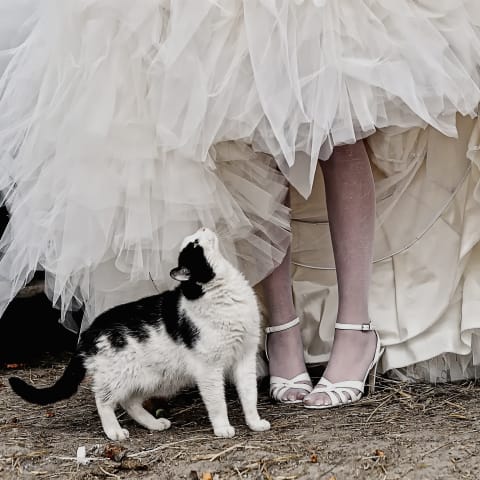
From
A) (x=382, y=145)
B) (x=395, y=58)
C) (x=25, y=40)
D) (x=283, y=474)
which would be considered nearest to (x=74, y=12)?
(x=25, y=40)

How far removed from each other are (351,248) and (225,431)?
507 millimetres

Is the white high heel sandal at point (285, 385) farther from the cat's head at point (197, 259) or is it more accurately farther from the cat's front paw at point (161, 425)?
the cat's head at point (197, 259)

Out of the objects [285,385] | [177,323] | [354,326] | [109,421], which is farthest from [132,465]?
[354,326]

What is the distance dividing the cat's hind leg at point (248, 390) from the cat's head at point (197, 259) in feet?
0.62

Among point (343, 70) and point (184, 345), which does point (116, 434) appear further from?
point (343, 70)

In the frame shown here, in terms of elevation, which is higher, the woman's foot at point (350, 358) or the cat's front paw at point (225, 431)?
the woman's foot at point (350, 358)

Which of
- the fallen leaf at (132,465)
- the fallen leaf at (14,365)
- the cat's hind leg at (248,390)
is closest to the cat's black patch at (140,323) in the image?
the cat's hind leg at (248,390)

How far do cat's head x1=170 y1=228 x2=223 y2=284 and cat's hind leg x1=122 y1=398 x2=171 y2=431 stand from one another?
0.29 metres

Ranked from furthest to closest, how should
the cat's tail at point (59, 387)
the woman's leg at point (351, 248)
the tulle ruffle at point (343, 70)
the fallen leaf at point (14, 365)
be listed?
the fallen leaf at point (14, 365) < the woman's leg at point (351, 248) < the cat's tail at point (59, 387) < the tulle ruffle at point (343, 70)

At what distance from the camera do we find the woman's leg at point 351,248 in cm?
205

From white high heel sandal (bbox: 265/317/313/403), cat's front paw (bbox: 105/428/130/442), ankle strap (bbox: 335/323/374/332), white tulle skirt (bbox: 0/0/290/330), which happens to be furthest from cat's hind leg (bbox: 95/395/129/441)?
ankle strap (bbox: 335/323/374/332)

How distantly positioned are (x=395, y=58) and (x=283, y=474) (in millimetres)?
774

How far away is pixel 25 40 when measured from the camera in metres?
2.00

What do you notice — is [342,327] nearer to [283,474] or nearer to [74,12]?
[283,474]
